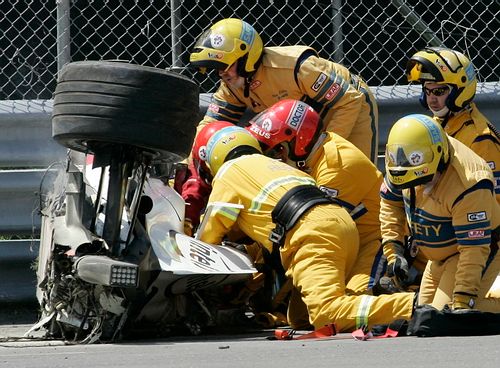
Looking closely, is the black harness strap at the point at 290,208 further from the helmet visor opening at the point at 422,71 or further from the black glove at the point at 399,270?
the helmet visor opening at the point at 422,71

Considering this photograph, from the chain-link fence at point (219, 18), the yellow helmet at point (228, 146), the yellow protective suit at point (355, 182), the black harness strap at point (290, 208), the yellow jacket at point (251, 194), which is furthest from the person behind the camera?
the chain-link fence at point (219, 18)

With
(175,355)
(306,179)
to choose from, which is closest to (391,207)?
(306,179)

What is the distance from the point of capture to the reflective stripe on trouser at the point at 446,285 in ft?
22.4

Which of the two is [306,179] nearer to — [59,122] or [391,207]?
[391,207]

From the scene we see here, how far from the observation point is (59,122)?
6.59 m

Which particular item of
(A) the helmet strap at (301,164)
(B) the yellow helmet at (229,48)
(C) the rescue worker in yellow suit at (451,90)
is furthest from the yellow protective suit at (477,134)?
(B) the yellow helmet at (229,48)

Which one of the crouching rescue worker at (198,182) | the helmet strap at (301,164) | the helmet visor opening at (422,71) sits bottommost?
the crouching rescue worker at (198,182)

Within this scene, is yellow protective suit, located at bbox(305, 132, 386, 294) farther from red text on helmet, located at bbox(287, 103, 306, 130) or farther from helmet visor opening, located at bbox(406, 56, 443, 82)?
helmet visor opening, located at bbox(406, 56, 443, 82)

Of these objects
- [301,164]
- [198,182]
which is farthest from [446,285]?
[198,182]

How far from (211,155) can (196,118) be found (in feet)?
3.72

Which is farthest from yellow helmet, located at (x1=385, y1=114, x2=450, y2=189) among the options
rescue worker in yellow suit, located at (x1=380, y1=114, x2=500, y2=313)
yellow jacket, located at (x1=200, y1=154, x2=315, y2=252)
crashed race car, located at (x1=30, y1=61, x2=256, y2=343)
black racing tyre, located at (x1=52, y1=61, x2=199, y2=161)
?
black racing tyre, located at (x1=52, y1=61, x2=199, y2=161)

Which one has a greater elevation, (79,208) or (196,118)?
(196,118)

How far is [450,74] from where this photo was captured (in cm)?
816

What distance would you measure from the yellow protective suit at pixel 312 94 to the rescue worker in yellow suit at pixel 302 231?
123 centimetres
